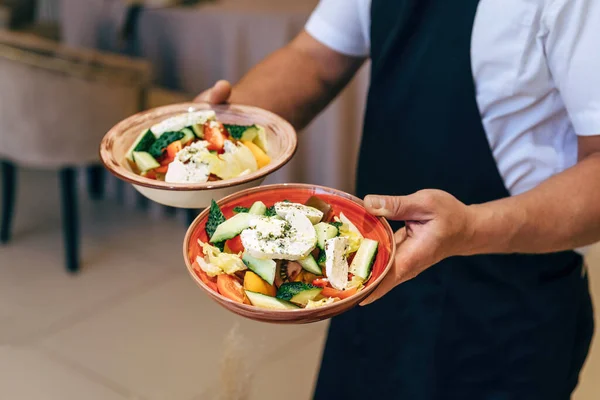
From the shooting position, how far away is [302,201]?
2.65ft

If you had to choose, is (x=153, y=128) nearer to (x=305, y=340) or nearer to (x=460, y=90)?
(x=460, y=90)

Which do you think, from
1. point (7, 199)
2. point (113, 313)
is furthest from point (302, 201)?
point (7, 199)

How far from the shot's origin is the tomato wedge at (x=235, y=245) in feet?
2.42

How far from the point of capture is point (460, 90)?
3.30 feet

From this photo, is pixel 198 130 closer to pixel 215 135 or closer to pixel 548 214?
pixel 215 135

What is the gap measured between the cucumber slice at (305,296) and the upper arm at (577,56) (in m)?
0.46

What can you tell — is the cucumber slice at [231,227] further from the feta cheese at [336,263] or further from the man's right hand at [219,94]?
the man's right hand at [219,94]

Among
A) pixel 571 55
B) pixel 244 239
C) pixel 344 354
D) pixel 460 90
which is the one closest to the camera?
pixel 244 239

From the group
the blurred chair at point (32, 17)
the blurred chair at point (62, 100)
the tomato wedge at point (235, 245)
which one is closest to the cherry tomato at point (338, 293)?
the tomato wedge at point (235, 245)

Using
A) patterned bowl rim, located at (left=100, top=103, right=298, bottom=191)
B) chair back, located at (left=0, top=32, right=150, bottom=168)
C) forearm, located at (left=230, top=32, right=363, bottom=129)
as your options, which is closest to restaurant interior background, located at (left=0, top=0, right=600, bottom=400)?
chair back, located at (left=0, top=32, right=150, bottom=168)

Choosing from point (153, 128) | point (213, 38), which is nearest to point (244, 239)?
point (153, 128)

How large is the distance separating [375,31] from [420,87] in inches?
4.9

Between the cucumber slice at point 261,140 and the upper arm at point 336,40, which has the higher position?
the upper arm at point 336,40

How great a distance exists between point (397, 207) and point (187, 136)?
0.98 ft
